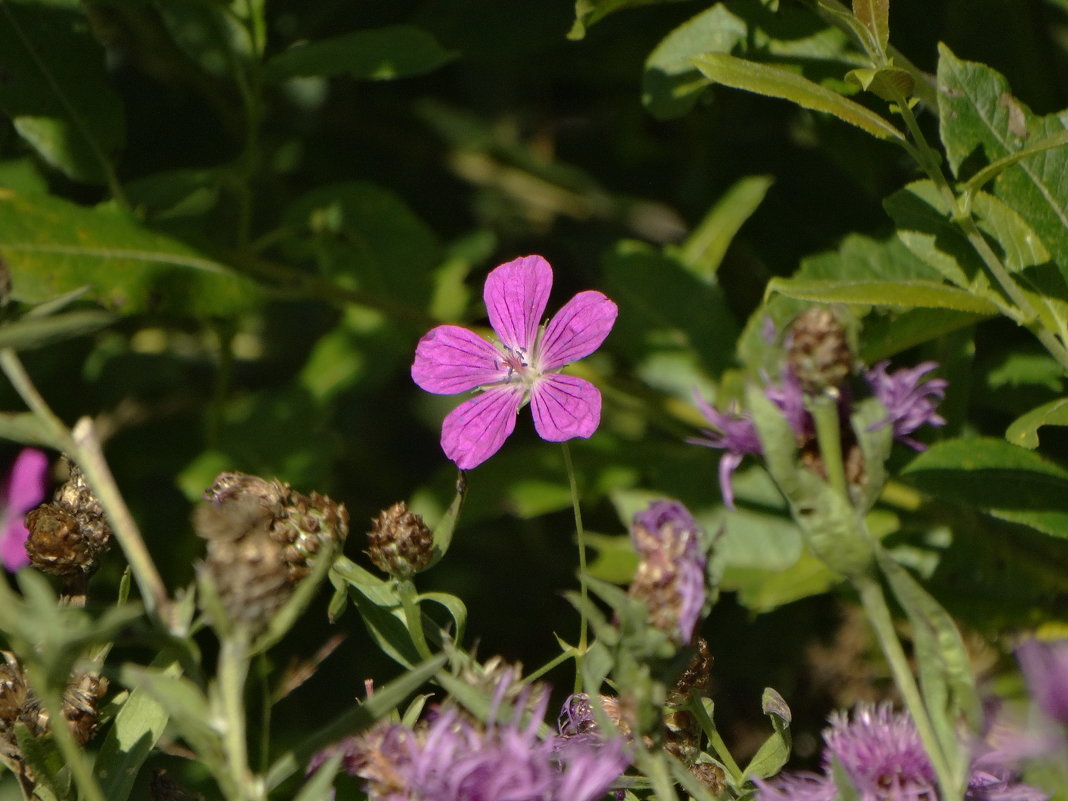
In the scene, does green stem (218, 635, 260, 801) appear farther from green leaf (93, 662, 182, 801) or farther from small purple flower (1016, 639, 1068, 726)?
small purple flower (1016, 639, 1068, 726)

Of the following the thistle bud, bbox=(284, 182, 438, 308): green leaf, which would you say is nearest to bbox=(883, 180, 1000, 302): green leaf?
the thistle bud

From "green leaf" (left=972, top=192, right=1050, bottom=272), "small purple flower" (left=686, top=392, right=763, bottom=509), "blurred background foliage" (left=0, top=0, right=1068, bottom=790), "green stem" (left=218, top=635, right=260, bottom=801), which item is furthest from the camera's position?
"blurred background foliage" (left=0, top=0, right=1068, bottom=790)

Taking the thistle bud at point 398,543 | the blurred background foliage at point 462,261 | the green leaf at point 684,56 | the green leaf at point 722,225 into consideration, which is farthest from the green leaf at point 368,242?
the thistle bud at point 398,543

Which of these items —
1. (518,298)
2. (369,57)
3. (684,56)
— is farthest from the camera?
(369,57)

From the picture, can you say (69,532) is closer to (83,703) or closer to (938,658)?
(83,703)

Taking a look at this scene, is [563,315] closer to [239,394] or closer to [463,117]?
[239,394]

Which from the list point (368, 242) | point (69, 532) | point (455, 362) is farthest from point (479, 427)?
point (368, 242)
